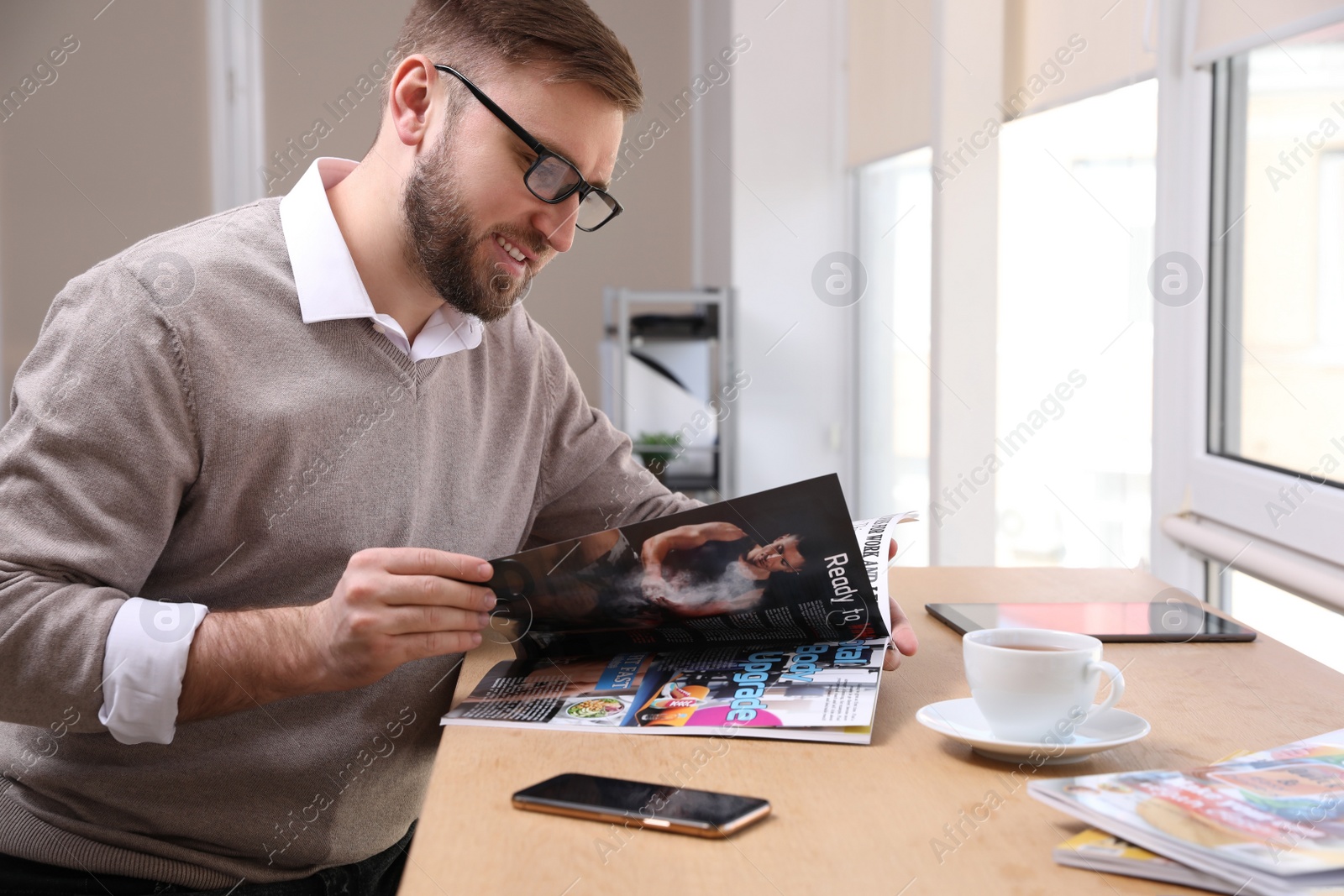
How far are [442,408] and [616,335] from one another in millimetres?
2494

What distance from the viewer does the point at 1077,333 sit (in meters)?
2.31

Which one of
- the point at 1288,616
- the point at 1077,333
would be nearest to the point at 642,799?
the point at 1288,616

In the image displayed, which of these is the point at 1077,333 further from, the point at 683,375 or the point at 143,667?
the point at 143,667

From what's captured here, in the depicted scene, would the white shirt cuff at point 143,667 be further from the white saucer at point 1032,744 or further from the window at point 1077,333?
the window at point 1077,333

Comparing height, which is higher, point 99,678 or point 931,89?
point 931,89

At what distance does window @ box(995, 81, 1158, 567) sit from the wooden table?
1.24 meters

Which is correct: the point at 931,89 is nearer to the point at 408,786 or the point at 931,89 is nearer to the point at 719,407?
the point at 719,407

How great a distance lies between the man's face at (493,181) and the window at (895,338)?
2.00 m

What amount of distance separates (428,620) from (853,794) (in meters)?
0.34

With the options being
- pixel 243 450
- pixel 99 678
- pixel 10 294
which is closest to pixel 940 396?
pixel 243 450

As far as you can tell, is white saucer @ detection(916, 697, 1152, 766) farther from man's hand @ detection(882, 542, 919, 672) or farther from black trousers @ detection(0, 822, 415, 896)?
black trousers @ detection(0, 822, 415, 896)

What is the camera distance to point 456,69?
1.10 meters

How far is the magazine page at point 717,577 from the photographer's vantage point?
840 mm

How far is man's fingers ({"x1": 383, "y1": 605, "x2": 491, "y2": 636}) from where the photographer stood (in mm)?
811
